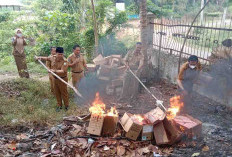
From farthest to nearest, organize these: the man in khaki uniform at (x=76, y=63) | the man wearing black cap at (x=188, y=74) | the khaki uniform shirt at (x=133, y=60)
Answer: the khaki uniform shirt at (x=133, y=60) → the man in khaki uniform at (x=76, y=63) → the man wearing black cap at (x=188, y=74)

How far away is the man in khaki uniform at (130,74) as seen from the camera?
7.95 m

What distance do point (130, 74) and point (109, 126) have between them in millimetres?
3163

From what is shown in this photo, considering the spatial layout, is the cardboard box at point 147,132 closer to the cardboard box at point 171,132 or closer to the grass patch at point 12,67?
the cardboard box at point 171,132

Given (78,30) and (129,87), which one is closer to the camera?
(129,87)

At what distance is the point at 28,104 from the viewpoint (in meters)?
7.20

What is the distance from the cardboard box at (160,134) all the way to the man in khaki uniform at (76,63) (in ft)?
12.6

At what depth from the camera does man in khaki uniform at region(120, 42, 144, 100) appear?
26.1 ft

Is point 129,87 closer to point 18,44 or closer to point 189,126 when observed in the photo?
point 189,126

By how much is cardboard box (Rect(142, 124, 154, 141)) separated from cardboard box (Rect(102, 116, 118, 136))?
2.55 ft

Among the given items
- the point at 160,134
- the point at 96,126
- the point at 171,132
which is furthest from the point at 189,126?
the point at 96,126

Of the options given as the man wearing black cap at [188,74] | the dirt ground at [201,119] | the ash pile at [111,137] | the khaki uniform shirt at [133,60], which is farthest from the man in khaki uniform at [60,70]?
the man wearing black cap at [188,74]

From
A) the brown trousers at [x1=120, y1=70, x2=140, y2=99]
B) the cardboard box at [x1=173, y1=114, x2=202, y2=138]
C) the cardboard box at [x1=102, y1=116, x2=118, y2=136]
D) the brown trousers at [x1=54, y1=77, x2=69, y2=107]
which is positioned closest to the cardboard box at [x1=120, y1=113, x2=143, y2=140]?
the cardboard box at [x1=102, y1=116, x2=118, y2=136]

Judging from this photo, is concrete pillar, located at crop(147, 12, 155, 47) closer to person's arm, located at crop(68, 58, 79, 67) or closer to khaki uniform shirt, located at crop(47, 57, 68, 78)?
person's arm, located at crop(68, 58, 79, 67)

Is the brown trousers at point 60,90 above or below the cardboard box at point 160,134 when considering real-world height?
above
